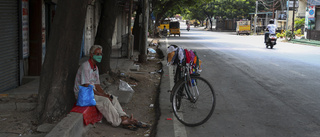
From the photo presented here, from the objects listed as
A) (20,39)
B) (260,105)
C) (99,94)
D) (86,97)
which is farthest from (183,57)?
(20,39)

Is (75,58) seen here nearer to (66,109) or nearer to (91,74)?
(91,74)

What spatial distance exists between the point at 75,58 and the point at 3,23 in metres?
2.61

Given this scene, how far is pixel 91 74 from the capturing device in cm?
532

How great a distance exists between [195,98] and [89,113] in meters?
1.81

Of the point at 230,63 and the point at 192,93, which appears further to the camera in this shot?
the point at 230,63

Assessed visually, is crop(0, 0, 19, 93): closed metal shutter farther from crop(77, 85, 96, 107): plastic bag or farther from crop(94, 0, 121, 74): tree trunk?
crop(77, 85, 96, 107): plastic bag

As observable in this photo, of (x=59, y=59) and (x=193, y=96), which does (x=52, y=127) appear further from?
(x=193, y=96)

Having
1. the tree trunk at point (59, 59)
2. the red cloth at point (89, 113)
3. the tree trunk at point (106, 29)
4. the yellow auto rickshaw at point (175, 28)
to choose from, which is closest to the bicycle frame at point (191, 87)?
the red cloth at point (89, 113)

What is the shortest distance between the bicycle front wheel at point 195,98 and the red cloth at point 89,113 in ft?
4.21

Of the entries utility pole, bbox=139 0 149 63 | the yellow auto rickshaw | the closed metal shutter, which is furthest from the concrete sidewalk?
the yellow auto rickshaw

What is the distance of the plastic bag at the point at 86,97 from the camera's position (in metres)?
5.20

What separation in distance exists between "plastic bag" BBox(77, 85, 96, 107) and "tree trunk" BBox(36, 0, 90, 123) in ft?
1.02

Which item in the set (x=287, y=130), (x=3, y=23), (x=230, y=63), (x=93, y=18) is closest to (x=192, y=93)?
(x=287, y=130)

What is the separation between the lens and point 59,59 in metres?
5.29
